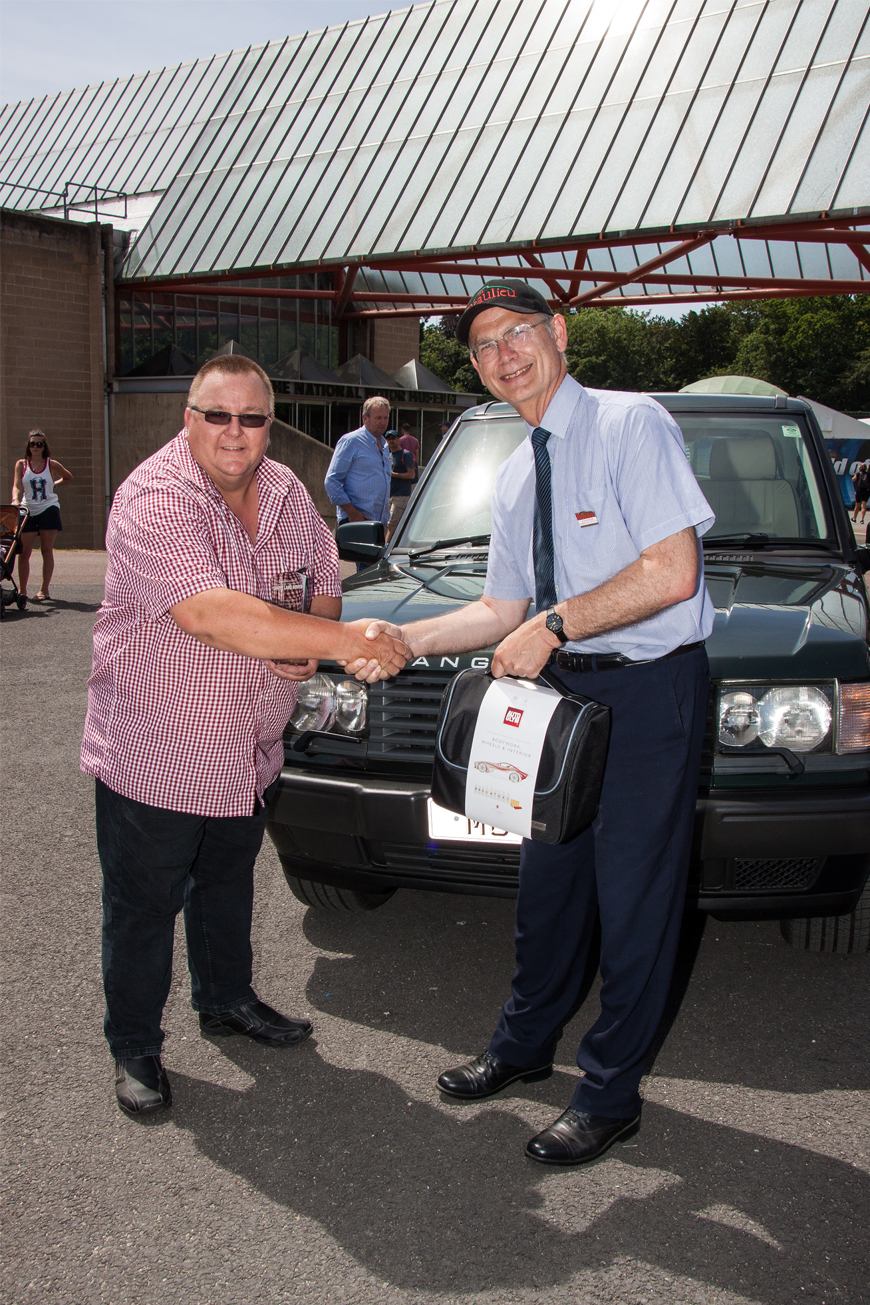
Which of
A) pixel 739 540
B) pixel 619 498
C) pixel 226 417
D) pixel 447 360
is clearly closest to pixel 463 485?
pixel 739 540

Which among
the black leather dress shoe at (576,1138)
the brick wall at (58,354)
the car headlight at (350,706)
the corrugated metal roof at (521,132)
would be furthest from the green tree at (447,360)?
the black leather dress shoe at (576,1138)

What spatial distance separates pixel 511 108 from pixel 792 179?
7665 millimetres

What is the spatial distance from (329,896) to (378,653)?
53.9 inches

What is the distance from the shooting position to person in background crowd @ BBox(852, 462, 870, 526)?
33.7 meters

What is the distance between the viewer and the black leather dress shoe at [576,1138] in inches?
102

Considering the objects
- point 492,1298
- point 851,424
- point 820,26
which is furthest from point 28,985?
point 851,424

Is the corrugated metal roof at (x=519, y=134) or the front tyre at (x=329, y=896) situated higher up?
the corrugated metal roof at (x=519, y=134)

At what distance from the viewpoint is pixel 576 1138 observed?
8.57 feet

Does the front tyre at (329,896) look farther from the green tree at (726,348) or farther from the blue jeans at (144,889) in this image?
the green tree at (726,348)

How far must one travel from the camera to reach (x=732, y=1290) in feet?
7.13

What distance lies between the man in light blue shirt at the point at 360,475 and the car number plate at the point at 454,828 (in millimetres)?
6387

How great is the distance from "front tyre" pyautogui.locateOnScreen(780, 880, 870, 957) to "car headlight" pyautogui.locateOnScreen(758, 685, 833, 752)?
2.16 feet

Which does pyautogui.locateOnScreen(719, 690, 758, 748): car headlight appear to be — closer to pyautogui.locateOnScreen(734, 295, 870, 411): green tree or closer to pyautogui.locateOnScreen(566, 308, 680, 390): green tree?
pyautogui.locateOnScreen(734, 295, 870, 411): green tree

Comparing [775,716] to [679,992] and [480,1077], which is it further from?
[480,1077]
